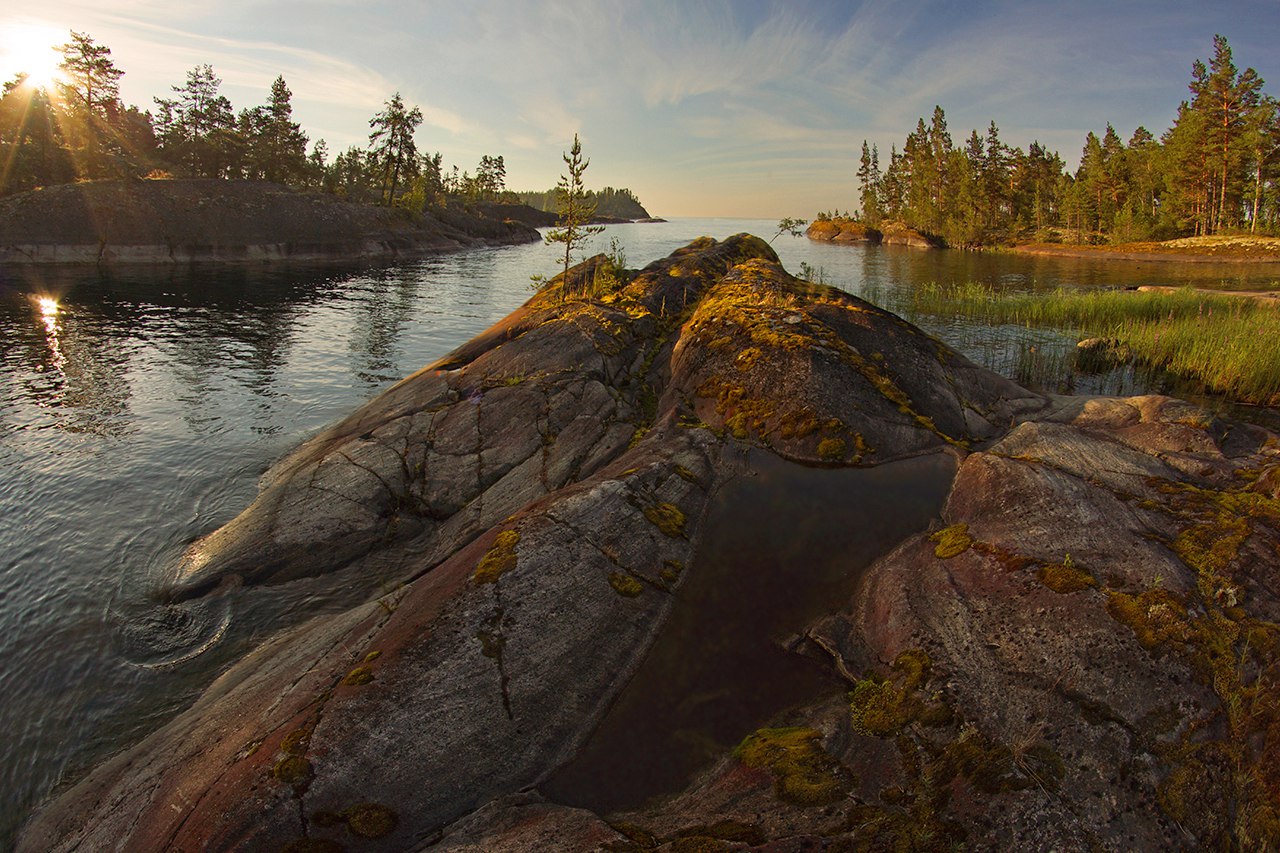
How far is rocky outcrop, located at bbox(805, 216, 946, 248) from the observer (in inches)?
4302

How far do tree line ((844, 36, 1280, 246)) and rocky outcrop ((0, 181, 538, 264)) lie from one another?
106583 millimetres

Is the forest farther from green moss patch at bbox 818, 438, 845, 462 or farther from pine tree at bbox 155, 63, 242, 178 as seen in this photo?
green moss patch at bbox 818, 438, 845, 462

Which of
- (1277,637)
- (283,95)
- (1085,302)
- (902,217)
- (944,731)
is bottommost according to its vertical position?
(944,731)

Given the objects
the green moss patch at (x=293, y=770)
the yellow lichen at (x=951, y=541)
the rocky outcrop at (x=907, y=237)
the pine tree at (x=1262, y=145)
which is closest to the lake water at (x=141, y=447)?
the green moss patch at (x=293, y=770)

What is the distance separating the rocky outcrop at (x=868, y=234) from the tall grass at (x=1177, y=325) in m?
82.7

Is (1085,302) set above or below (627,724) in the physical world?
above

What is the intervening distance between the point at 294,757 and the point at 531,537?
3616 mm

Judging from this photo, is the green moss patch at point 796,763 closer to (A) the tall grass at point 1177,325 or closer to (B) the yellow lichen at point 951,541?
(B) the yellow lichen at point 951,541

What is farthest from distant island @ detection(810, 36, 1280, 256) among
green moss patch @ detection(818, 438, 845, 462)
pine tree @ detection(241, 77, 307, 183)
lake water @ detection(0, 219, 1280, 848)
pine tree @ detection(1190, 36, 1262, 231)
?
pine tree @ detection(241, 77, 307, 183)

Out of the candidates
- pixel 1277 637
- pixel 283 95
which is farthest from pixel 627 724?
pixel 283 95

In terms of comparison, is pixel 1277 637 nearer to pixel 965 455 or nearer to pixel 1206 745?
pixel 1206 745

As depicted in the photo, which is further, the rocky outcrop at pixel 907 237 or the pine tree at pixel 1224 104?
the rocky outcrop at pixel 907 237

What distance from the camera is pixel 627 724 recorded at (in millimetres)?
6559

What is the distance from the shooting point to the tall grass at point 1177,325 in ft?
60.3
